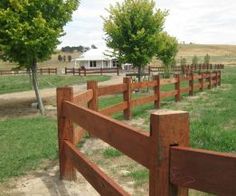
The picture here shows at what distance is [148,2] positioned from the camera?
25.5 meters

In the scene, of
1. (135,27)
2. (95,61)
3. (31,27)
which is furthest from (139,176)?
(95,61)

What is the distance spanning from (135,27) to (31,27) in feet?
32.8

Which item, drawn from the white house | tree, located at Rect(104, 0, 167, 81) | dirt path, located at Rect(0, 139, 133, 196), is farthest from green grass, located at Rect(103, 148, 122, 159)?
the white house

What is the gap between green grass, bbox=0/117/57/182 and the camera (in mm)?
6771

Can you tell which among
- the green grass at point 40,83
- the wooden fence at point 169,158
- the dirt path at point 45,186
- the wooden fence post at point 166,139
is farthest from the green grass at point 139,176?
the green grass at point 40,83

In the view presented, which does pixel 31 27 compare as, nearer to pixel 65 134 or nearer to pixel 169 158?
pixel 65 134

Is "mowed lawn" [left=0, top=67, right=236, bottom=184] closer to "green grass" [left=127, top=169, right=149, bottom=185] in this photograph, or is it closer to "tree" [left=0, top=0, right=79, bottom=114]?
"green grass" [left=127, top=169, right=149, bottom=185]

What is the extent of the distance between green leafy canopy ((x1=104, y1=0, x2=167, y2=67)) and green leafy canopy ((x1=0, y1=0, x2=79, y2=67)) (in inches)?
299

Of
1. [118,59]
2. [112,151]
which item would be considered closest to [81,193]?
[112,151]

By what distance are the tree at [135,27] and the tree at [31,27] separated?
7666 millimetres

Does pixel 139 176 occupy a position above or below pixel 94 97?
below

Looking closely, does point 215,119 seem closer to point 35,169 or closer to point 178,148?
point 35,169

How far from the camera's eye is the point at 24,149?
8164 mm

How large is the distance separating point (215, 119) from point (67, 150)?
5704mm
